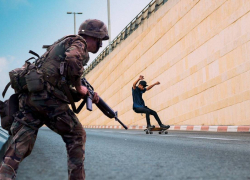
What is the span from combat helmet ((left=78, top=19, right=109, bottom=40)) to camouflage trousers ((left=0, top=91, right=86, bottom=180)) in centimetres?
66

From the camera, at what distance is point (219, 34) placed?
20.1m

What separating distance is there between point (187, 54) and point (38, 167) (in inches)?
755

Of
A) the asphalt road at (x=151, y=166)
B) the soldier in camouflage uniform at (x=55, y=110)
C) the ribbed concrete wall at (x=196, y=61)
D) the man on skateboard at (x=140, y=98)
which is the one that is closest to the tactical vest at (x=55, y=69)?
Answer: the soldier in camouflage uniform at (x=55, y=110)

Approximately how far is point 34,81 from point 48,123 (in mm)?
418

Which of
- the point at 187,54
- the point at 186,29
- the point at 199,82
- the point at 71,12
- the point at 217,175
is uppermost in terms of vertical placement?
the point at 71,12

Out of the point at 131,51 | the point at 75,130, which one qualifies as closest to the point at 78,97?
the point at 75,130

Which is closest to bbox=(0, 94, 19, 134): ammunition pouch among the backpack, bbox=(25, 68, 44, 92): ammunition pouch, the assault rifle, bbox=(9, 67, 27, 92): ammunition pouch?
the backpack

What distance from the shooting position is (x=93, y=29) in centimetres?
370

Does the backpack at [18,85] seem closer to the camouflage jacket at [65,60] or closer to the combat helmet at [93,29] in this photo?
the camouflage jacket at [65,60]

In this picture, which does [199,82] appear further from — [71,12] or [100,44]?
[71,12]

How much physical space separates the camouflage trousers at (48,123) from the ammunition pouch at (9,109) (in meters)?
0.07

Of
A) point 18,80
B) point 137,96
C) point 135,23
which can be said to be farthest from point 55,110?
point 135,23

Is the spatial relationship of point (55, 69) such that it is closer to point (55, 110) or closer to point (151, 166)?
point (55, 110)

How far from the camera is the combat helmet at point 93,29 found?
368 centimetres
